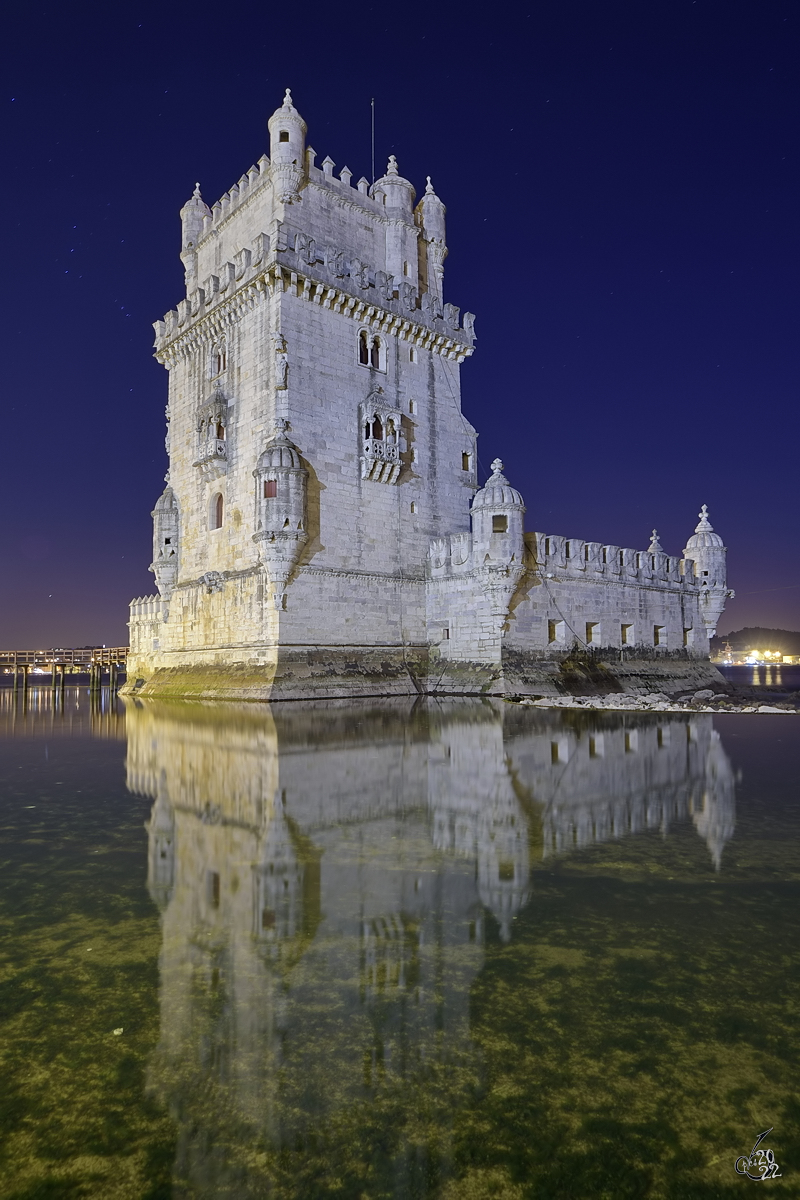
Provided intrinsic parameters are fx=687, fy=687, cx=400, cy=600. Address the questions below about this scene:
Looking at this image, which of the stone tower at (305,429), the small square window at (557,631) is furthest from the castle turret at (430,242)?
the small square window at (557,631)

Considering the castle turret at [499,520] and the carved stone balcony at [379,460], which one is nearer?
the castle turret at [499,520]

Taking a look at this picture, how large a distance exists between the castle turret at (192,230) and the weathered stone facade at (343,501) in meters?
0.10

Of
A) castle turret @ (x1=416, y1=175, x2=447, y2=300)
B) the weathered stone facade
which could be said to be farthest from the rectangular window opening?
castle turret @ (x1=416, y1=175, x2=447, y2=300)

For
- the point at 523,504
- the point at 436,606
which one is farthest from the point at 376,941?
the point at 436,606

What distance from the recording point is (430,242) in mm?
29766

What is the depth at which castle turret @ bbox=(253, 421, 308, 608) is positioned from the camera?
2205 centimetres

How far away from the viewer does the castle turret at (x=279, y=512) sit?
22047mm

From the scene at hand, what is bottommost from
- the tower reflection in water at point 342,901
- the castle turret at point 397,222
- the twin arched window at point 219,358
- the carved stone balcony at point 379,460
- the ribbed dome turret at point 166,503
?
the tower reflection in water at point 342,901

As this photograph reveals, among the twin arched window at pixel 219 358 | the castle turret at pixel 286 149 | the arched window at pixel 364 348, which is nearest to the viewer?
the castle turret at pixel 286 149

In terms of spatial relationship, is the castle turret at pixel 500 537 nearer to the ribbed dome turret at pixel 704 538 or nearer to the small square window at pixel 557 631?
the small square window at pixel 557 631

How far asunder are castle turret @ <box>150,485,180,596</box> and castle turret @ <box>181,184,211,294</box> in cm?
960

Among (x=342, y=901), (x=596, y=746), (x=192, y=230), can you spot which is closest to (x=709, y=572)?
(x=596, y=746)

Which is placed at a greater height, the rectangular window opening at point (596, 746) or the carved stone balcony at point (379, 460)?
the carved stone balcony at point (379, 460)

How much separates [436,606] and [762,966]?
22.9 m
